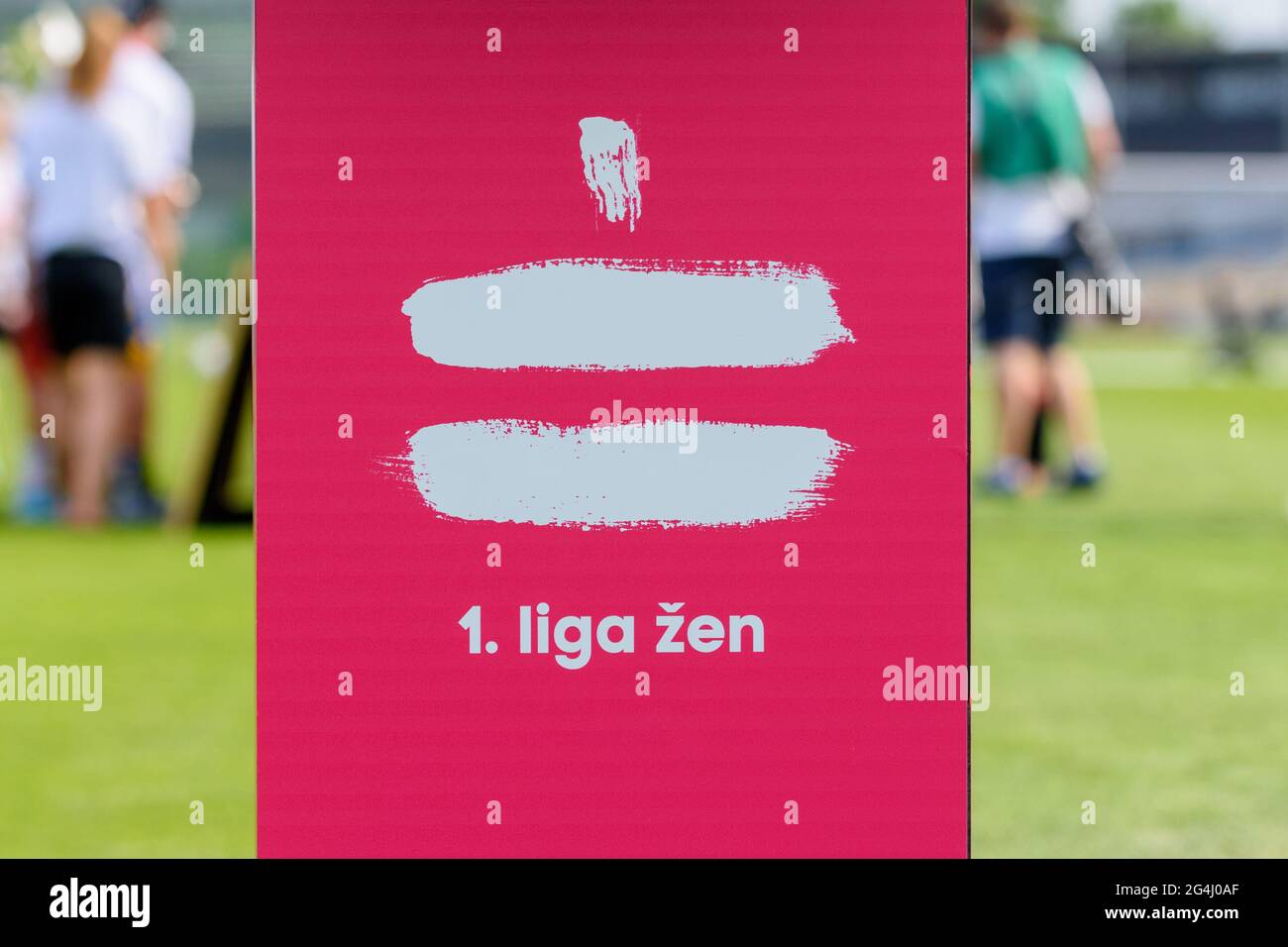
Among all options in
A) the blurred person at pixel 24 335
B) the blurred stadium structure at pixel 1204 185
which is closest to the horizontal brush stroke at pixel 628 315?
the blurred person at pixel 24 335

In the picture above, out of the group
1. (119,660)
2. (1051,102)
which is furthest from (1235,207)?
(119,660)

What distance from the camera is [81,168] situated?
5906mm

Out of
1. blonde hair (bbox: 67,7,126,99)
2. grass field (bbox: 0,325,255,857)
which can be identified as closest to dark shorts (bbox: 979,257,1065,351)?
grass field (bbox: 0,325,255,857)

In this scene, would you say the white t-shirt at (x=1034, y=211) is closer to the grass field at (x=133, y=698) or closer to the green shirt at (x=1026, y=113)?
the green shirt at (x=1026, y=113)

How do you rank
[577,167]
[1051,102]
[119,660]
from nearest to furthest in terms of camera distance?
1. [577,167]
2. [119,660]
3. [1051,102]

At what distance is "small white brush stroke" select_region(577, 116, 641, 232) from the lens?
2.25 m

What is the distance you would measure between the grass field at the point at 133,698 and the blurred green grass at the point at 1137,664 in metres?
1.40

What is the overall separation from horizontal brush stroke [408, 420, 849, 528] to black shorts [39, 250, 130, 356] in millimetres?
4099

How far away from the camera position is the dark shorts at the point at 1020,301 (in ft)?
22.1

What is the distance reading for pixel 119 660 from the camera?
411cm

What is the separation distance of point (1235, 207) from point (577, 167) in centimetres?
2244

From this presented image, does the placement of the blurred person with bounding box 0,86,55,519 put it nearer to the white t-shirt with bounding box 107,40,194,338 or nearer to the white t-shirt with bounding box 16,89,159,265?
the white t-shirt with bounding box 16,89,159,265

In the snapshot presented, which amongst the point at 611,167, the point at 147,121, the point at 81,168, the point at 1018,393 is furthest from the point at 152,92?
the point at 611,167
